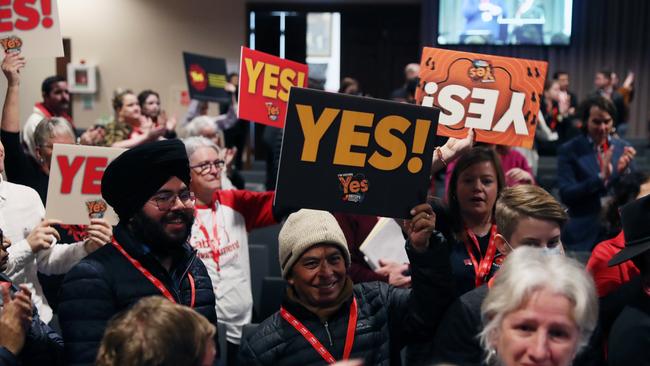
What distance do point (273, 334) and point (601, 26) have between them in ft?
40.4

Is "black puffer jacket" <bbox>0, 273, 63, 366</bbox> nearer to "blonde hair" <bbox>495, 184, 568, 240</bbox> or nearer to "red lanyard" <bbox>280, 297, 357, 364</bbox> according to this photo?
"red lanyard" <bbox>280, 297, 357, 364</bbox>

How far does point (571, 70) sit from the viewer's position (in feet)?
45.4

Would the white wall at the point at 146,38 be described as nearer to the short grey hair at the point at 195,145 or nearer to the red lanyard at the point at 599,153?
the red lanyard at the point at 599,153

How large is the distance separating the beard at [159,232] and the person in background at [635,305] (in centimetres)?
134

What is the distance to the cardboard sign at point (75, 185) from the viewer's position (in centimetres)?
343

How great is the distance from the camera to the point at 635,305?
2543 millimetres

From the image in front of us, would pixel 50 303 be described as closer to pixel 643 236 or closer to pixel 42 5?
pixel 42 5

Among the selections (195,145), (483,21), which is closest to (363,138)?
(195,145)

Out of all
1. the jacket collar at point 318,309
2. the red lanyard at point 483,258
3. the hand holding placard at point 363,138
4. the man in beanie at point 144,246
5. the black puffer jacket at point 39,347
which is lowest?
the black puffer jacket at point 39,347

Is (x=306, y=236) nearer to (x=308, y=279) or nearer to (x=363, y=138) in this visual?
(x=308, y=279)

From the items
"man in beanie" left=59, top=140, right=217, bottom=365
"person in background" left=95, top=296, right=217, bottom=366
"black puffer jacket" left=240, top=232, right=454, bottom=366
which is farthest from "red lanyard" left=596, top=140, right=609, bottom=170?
"person in background" left=95, top=296, right=217, bottom=366

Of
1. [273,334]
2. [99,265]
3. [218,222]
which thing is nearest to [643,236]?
[273,334]

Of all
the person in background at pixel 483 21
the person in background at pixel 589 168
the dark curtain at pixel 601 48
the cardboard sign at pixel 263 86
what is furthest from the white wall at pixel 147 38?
the cardboard sign at pixel 263 86

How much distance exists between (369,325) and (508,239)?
58 centimetres
